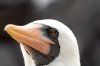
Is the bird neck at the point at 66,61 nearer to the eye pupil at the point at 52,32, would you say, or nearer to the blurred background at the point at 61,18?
the eye pupil at the point at 52,32

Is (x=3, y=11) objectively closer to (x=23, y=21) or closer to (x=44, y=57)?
(x=23, y=21)

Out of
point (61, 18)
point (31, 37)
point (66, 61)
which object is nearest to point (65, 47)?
point (66, 61)

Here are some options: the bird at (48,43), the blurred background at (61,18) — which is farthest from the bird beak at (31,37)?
the blurred background at (61,18)

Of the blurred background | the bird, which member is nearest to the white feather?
the bird

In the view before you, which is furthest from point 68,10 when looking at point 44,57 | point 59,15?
point 44,57

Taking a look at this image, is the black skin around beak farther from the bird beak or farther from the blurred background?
the blurred background
